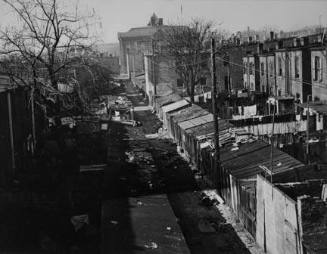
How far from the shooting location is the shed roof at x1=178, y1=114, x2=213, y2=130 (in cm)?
2936

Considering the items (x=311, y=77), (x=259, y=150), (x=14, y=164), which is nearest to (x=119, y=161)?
(x=14, y=164)

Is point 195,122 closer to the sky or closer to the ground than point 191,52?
closer to the ground

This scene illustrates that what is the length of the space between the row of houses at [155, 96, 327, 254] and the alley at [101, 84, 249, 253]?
0.99m

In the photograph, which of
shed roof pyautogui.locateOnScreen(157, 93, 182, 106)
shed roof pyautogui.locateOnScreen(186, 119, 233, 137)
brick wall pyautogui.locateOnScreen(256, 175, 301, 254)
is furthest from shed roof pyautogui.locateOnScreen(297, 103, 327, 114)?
brick wall pyautogui.locateOnScreen(256, 175, 301, 254)

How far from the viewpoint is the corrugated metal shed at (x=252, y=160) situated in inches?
690

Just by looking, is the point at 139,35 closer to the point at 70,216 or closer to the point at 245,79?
the point at 245,79

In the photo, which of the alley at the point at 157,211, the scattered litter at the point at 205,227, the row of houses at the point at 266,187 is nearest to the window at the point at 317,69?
the row of houses at the point at 266,187

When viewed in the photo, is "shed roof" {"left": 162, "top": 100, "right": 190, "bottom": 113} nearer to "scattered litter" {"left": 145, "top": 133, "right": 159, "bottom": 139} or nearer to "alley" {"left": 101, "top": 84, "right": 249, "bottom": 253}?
"scattered litter" {"left": 145, "top": 133, "right": 159, "bottom": 139}

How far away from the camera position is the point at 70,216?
683 inches

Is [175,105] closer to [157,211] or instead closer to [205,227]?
[157,211]

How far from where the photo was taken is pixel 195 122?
30.1 meters

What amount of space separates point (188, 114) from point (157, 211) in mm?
17353

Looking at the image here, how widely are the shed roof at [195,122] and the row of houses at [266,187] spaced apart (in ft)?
1.75

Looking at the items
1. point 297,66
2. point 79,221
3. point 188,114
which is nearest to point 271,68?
point 297,66
